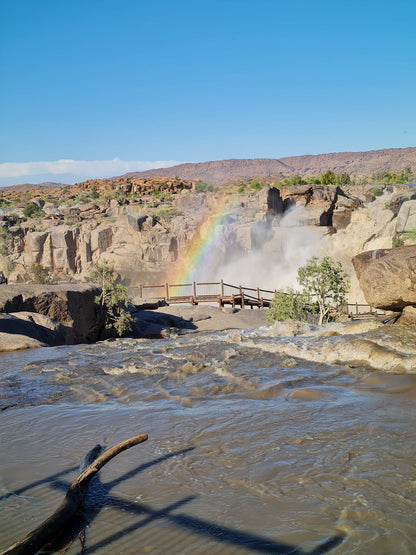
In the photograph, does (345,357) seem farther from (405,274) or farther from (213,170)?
(213,170)

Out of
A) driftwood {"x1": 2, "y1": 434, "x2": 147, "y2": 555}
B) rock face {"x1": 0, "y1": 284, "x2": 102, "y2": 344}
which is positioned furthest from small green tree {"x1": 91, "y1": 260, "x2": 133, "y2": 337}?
driftwood {"x1": 2, "y1": 434, "x2": 147, "y2": 555}

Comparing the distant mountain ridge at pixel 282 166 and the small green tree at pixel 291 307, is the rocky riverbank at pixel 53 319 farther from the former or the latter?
the distant mountain ridge at pixel 282 166

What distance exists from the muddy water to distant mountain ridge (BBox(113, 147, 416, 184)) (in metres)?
118

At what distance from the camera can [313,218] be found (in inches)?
1593

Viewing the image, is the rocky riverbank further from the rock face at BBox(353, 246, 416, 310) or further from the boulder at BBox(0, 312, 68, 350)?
the rock face at BBox(353, 246, 416, 310)

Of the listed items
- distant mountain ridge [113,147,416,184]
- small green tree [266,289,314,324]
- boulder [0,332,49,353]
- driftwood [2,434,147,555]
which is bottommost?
small green tree [266,289,314,324]

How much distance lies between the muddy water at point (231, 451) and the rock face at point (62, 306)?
5478 mm

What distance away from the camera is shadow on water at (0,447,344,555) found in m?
2.52

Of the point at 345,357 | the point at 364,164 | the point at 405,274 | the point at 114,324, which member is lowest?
the point at 114,324

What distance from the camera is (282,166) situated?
141m

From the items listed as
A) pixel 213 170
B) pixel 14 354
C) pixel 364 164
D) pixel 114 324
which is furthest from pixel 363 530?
pixel 213 170

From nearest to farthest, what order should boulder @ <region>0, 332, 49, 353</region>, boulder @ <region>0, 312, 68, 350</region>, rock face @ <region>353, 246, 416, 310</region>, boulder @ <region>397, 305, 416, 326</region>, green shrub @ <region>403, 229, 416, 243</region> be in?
rock face @ <region>353, 246, 416, 310</region> < boulder @ <region>397, 305, 416, 326</region> < boulder @ <region>0, 332, 49, 353</region> < boulder @ <region>0, 312, 68, 350</region> < green shrub @ <region>403, 229, 416, 243</region>

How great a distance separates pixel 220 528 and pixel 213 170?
14035 centimetres

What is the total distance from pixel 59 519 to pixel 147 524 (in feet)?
1.58
